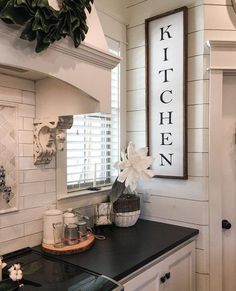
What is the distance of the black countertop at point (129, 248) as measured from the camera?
136 centimetres

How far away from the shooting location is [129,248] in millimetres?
1603

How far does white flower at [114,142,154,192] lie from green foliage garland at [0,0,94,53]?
87 cm

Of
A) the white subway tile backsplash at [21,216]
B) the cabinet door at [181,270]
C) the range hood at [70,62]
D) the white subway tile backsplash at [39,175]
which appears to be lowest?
the cabinet door at [181,270]

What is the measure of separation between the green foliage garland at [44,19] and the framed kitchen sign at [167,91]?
947 millimetres

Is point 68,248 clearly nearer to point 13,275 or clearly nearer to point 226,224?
point 13,275

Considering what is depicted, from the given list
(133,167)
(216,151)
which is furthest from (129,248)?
(216,151)

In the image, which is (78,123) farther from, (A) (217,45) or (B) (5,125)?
(A) (217,45)

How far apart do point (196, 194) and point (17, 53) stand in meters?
1.43

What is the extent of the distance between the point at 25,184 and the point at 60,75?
2.21 feet

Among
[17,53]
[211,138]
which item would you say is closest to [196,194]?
[211,138]

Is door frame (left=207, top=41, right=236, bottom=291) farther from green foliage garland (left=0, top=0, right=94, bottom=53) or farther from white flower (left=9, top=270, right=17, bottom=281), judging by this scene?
white flower (left=9, top=270, right=17, bottom=281)

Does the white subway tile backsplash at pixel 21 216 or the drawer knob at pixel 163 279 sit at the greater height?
the white subway tile backsplash at pixel 21 216

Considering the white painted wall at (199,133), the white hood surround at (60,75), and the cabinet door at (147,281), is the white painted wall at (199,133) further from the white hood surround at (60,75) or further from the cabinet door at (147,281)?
the white hood surround at (60,75)

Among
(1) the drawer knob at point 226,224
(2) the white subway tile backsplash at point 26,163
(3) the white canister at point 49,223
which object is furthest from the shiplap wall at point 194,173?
(2) the white subway tile backsplash at point 26,163
